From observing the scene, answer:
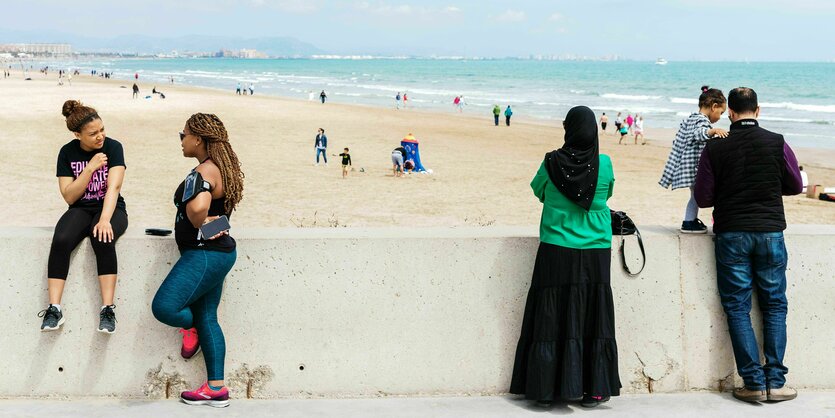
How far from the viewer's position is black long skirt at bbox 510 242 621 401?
4270mm

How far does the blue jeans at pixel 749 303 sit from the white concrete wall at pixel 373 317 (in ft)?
0.44

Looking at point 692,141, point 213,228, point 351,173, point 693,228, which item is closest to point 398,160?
point 351,173

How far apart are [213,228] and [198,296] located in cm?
35

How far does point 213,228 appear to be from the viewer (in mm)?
4078

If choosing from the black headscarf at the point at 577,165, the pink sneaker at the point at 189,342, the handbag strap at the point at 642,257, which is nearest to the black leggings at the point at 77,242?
the pink sneaker at the point at 189,342

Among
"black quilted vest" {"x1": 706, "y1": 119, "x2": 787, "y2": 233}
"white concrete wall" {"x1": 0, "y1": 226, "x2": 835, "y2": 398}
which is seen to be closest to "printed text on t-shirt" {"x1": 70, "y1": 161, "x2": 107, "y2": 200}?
"white concrete wall" {"x1": 0, "y1": 226, "x2": 835, "y2": 398}

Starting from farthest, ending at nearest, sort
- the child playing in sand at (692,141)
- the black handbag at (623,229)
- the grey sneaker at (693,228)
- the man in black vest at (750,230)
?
the child playing in sand at (692,141) < the grey sneaker at (693,228) < the black handbag at (623,229) < the man in black vest at (750,230)

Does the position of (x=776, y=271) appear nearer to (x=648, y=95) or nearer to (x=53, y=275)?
(x=53, y=275)

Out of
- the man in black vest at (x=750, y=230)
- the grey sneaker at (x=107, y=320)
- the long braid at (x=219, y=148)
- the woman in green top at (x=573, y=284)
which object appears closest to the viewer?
the long braid at (x=219, y=148)

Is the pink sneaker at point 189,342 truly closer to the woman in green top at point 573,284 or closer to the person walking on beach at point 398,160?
the woman in green top at point 573,284

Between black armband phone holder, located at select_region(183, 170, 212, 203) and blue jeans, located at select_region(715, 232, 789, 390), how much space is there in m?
2.64

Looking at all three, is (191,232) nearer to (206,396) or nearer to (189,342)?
(189,342)

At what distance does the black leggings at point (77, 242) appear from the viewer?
4.28 m

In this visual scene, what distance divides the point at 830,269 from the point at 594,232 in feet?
4.64
